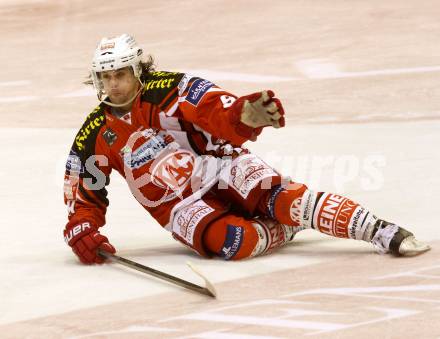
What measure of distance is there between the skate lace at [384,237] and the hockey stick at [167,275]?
94 cm

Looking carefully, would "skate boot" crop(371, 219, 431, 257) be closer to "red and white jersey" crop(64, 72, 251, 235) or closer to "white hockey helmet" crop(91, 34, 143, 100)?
"red and white jersey" crop(64, 72, 251, 235)

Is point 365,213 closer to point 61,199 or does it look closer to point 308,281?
point 308,281

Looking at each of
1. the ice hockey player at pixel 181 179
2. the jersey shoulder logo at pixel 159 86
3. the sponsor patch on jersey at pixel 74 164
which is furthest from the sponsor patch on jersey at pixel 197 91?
the sponsor patch on jersey at pixel 74 164

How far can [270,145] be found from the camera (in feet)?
28.3

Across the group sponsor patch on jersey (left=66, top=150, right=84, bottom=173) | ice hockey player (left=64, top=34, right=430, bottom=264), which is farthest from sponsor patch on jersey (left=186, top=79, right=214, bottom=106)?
sponsor patch on jersey (left=66, top=150, right=84, bottom=173)

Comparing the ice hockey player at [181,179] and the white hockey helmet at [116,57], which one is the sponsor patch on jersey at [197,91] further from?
the white hockey helmet at [116,57]

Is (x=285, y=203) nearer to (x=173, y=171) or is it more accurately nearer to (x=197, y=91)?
(x=173, y=171)

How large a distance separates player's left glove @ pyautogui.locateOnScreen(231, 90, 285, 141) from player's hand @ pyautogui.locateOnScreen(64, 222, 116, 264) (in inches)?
39.7

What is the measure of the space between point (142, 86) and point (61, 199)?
195 centimetres

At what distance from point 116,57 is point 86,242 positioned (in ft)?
3.06

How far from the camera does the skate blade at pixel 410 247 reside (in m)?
5.27

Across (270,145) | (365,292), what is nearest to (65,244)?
(365,292)

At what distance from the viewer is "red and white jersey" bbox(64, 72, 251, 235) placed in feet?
18.3

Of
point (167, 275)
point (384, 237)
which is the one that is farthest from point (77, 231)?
point (384, 237)
